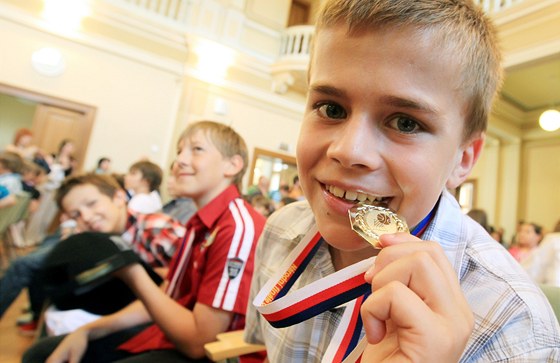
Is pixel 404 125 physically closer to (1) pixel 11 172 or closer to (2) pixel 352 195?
(2) pixel 352 195

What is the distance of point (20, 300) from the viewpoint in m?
2.94

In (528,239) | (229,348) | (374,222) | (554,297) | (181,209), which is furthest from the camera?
(528,239)

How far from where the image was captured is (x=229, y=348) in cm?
105

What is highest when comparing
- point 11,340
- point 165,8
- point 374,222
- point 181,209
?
point 165,8

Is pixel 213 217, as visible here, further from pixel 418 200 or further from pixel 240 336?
pixel 418 200

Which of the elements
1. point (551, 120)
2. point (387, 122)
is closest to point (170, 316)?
point (387, 122)

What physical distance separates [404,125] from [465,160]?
209 mm

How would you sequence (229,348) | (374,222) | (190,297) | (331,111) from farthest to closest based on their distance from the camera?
(190,297), (229,348), (331,111), (374,222)

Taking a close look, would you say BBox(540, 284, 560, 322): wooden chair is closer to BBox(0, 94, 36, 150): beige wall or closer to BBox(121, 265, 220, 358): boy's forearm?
BBox(121, 265, 220, 358): boy's forearm

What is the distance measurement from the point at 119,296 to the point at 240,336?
772 millimetres

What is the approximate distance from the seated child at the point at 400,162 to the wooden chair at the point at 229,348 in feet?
1.48

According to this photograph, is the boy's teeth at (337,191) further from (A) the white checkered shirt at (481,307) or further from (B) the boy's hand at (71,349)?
(B) the boy's hand at (71,349)

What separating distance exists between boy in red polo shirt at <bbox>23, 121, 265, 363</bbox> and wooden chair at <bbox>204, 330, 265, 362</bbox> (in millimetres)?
104

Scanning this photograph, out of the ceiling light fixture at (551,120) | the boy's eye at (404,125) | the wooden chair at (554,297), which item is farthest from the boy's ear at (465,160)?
the ceiling light fixture at (551,120)
